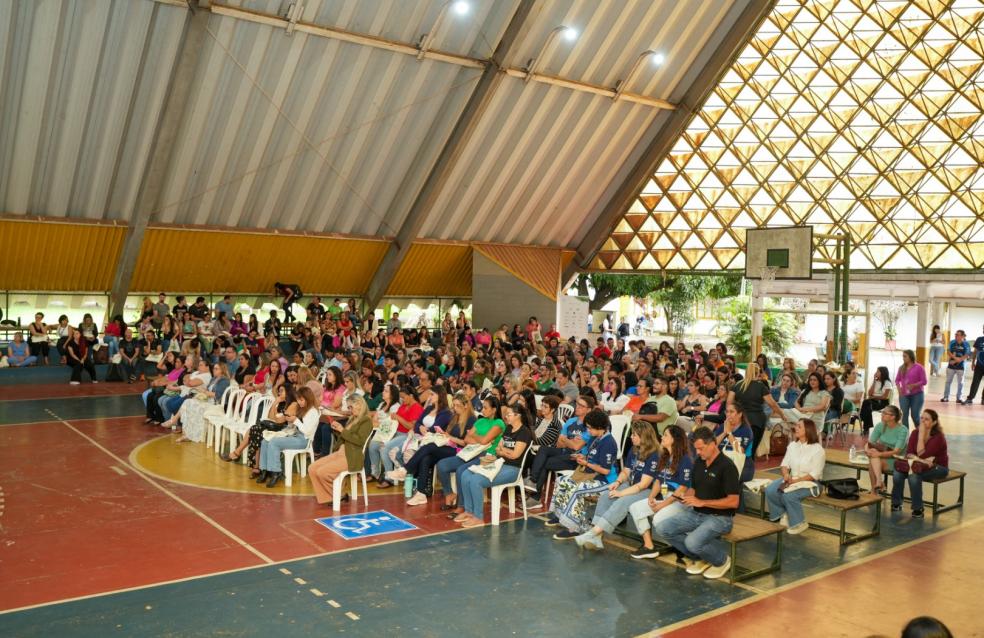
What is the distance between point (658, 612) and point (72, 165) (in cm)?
1631

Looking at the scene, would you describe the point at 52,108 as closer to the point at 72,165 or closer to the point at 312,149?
the point at 72,165

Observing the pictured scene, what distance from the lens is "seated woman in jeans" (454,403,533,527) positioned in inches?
358

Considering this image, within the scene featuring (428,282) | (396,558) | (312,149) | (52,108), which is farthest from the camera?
(428,282)

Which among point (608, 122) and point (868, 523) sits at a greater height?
point (608, 122)

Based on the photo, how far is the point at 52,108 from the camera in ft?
55.7

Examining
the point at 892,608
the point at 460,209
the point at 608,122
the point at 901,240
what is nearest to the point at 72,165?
the point at 460,209

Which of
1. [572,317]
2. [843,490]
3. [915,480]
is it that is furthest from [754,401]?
[572,317]

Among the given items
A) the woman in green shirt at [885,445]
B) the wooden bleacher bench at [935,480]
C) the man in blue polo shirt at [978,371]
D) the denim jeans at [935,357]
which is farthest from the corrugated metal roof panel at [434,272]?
the woman in green shirt at [885,445]

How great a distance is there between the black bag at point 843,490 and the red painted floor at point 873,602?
0.65 meters

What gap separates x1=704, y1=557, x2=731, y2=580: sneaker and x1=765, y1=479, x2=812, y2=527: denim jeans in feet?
5.15

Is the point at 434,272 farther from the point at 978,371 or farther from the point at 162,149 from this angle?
the point at 978,371

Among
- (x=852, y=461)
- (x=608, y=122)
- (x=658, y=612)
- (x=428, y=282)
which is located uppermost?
(x=608, y=122)

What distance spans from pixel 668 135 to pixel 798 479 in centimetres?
1734

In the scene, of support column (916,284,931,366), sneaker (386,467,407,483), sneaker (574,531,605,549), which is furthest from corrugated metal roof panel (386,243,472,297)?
sneaker (574,531,605,549)
